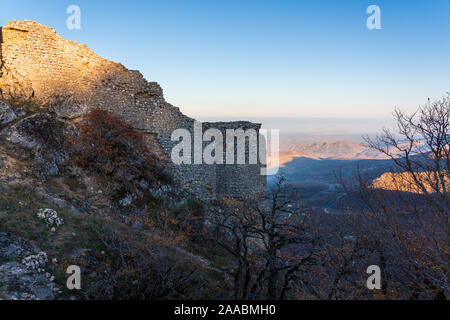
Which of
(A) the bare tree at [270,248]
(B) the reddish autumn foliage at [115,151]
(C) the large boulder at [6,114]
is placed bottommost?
(A) the bare tree at [270,248]

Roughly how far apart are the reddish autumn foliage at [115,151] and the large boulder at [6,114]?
235cm

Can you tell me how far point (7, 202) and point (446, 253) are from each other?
1246 cm

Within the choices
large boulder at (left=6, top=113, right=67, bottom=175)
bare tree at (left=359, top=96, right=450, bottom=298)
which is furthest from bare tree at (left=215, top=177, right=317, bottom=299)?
large boulder at (left=6, top=113, right=67, bottom=175)

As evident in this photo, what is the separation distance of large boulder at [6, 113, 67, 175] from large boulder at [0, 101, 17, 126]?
627 millimetres

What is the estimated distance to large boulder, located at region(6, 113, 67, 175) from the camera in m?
10.6

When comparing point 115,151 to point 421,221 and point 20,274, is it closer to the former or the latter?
point 20,274

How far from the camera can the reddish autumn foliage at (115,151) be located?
467 inches

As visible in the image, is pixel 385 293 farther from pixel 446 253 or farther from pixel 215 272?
pixel 215 272

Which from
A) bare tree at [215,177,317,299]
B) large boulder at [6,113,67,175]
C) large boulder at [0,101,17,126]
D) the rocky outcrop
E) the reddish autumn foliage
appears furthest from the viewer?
the reddish autumn foliage

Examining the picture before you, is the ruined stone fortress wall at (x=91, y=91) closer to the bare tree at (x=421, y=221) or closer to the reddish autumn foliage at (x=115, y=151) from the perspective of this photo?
the reddish autumn foliage at (x=115, y=151)

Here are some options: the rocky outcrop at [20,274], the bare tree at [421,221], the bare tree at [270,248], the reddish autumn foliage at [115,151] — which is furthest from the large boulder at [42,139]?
the bare tree at [421,221]

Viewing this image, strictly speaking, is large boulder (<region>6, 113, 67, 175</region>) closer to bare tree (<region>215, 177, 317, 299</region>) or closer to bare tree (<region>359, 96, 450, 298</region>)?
bare tree (<region>215, 177, 317, 299</region>)

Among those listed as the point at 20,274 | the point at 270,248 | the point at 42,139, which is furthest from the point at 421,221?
the point at 42,139

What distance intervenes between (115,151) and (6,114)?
4.42m
